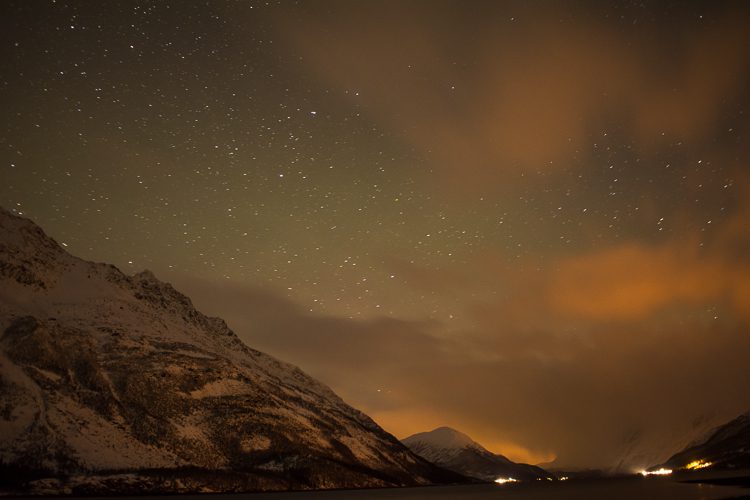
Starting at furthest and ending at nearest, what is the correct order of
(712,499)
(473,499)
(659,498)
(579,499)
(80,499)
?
(473,499)
(80,499)
(579,499)
(659,498)
(712,499)

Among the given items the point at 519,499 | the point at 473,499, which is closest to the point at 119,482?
the point at 473,499

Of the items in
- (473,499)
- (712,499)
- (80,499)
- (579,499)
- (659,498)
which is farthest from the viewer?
(473,499)

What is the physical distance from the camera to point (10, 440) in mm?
191875

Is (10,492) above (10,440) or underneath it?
underneath

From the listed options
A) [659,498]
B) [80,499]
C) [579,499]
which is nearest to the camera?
[659,498]

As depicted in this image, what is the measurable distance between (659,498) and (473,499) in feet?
231

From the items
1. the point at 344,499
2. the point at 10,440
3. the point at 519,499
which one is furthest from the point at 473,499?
the point at 10,440

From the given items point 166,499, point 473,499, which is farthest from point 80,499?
point 473,499

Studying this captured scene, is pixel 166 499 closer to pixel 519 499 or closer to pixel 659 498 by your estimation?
pixel 519 499

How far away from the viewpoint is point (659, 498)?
Result: 135m

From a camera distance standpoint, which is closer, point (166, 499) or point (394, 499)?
point (166, 499)

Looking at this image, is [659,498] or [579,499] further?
[579,499]

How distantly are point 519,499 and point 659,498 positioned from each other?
228ft

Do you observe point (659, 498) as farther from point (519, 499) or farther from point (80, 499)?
point (80, 499)
